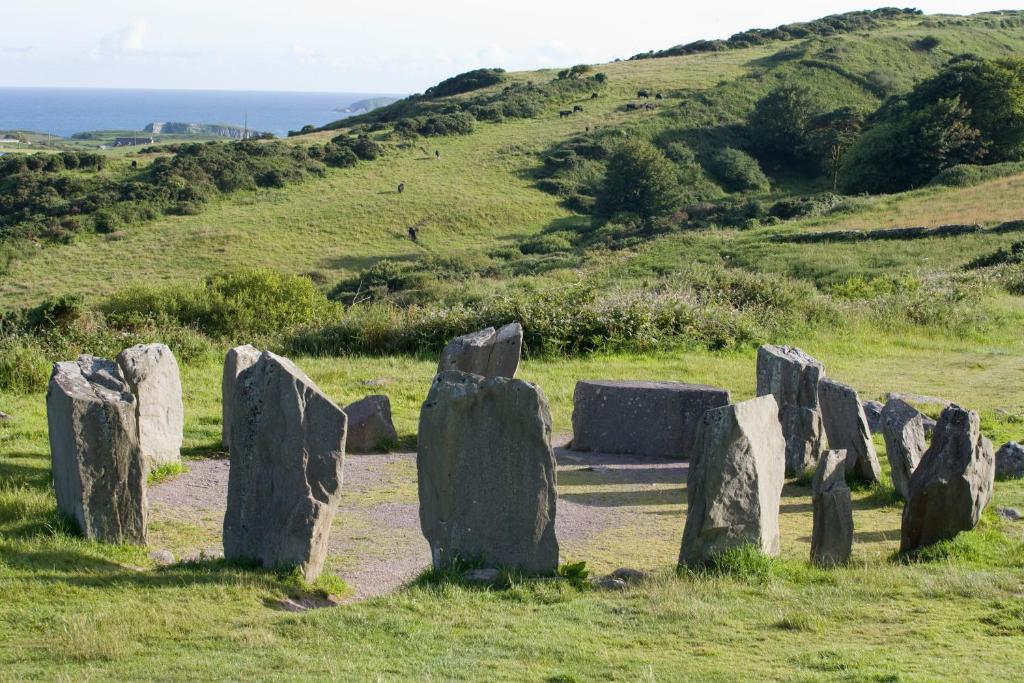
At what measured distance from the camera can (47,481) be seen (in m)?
11.8

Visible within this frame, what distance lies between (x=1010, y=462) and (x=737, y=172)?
73.2 meters

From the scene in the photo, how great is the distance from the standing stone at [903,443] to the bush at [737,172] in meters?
71.5

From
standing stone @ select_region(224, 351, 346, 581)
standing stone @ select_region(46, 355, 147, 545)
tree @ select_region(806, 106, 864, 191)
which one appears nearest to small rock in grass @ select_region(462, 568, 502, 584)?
standing stone @ select_region(224, 351, 346, 581)

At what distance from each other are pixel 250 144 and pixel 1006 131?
169 ft

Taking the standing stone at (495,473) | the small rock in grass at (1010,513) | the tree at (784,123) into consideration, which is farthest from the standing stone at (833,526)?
the tree at (784,123)

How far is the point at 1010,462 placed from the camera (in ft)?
43.5

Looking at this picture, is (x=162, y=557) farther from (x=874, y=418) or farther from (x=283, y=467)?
(x=874, y=418)

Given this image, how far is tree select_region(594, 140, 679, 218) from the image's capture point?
72938mm


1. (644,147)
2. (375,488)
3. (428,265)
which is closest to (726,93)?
(644,147)

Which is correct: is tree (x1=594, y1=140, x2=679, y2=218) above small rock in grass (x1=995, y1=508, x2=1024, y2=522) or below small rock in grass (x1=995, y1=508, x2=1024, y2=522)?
above

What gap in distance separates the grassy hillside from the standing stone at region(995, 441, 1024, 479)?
64 centimetres

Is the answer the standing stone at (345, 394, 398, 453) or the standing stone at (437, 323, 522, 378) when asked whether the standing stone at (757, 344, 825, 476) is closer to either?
the standing stone at (437, 323, 522, 378)

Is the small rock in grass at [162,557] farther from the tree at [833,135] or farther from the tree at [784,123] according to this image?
the tree at [784,123]

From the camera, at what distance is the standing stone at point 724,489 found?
9086 millimetres
